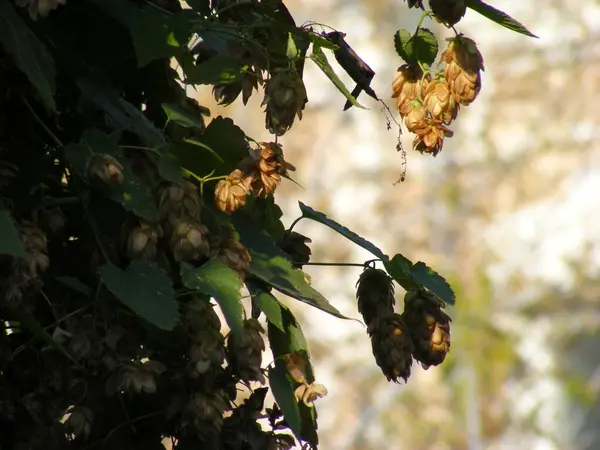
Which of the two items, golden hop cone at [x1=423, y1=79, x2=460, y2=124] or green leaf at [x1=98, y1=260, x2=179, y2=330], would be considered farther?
golden hop cone at [x1=423, y1=79, x2=460, y2=124]

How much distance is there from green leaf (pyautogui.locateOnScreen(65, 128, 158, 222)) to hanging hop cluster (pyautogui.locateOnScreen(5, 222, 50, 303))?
0.06 m

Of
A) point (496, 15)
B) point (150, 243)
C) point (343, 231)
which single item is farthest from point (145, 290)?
point (496, 15)

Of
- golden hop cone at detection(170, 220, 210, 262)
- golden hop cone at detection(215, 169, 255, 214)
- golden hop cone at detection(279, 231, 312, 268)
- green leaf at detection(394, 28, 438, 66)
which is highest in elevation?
green leaf at detection(394, 28, 438, 66)

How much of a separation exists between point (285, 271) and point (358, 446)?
17.4 ft

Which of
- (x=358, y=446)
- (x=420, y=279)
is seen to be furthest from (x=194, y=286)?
(x=358, y=446)

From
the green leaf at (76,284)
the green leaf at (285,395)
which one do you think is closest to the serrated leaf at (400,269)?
the green leaf at (285,395)

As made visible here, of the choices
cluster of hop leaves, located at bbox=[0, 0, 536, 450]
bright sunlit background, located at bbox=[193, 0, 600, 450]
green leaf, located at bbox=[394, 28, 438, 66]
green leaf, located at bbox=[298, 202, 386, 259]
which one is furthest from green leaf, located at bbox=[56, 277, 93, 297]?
bright sunlit background, located at bbox=[193, 0, 600, 450]

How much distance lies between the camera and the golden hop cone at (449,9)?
2.66 ft

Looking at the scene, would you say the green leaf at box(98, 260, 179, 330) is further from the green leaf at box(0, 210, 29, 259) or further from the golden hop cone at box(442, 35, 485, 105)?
the golden hop cone at box(442, 35, 485, 105)

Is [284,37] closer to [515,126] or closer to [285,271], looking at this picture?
[285,271]

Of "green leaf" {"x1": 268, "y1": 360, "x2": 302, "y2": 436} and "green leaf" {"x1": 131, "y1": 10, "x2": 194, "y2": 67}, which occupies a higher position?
"green leaf" {"x1": 131, "y1": 10, "x2": 194, "y2": 67}

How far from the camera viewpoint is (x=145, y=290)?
2.35ft

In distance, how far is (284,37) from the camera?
2.76ft

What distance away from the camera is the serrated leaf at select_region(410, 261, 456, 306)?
0.85m
